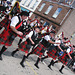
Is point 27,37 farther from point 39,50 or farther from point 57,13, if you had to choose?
point 57,13

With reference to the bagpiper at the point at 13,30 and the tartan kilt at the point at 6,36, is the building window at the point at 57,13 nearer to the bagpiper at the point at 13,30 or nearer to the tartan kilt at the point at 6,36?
the bagpiper at the point at 13,30

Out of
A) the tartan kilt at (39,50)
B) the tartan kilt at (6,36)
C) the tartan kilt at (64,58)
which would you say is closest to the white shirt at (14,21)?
the tartan kilt at (6,36)

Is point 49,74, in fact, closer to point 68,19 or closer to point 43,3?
point 68,19

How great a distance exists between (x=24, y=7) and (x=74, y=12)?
1534 cm

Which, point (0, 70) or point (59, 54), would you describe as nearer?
point (0, 70)

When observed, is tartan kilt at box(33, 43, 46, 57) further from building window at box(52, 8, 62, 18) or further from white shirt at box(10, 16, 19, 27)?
building window at box(52, 8, 62, 18)

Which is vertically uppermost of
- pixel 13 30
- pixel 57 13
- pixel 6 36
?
pixel 57 13

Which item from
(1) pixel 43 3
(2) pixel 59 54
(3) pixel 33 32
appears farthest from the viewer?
(1) pixel 43 3

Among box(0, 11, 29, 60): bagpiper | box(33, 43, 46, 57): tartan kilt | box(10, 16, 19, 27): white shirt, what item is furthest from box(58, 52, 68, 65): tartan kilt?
box(10, 16, 19, 27): white shirt

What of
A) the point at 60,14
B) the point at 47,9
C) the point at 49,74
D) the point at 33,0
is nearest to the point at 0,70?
the point at 49,74

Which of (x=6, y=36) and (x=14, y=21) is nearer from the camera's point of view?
(x=14, y=21)

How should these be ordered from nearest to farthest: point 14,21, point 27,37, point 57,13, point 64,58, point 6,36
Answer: point 14,21 < point 6,36 < point 27,37 < point 64,58 < point 57,13

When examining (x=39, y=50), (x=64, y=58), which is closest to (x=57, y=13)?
(x=64, y=58)

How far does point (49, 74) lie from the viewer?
4848mm
